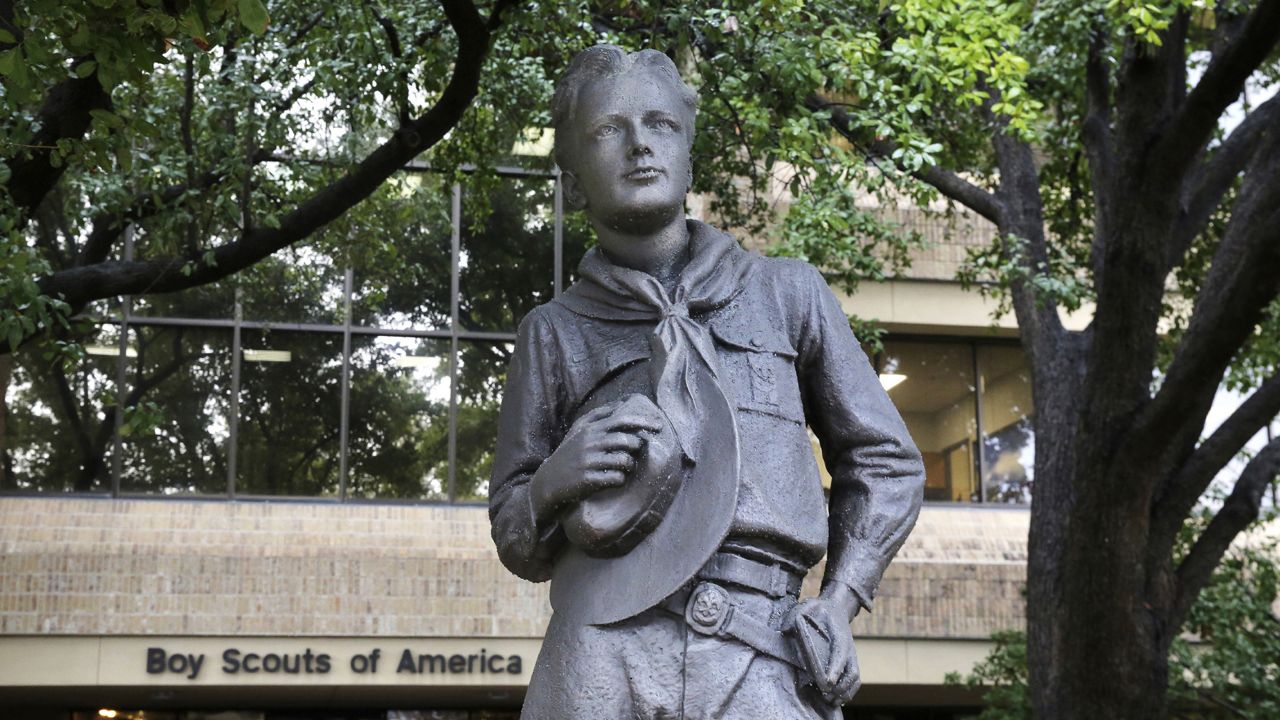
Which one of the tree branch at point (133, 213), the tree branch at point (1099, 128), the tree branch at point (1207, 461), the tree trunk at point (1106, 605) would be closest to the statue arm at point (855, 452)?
the tree trunk at point (1106, 605)

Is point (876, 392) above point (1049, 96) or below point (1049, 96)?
below

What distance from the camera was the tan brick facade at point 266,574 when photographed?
63.5ft

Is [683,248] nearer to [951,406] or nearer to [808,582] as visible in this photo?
[808,582]

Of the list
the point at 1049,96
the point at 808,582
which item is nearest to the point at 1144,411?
the point at 1049,96

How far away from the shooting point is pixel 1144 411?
11.0m

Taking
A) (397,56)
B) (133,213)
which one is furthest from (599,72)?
(133,213)

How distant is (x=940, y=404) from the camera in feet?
75.8

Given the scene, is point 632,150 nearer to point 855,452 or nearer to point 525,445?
point 525,445

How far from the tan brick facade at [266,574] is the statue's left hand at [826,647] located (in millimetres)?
14821

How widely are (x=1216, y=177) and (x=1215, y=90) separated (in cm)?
288

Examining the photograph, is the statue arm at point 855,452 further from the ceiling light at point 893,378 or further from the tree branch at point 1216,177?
the ceiling light at point 893,378

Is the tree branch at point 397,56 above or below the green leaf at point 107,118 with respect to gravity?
above

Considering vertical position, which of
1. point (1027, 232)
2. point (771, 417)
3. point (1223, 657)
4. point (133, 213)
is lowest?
point (1223, 657)

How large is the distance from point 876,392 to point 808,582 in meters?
14.8
